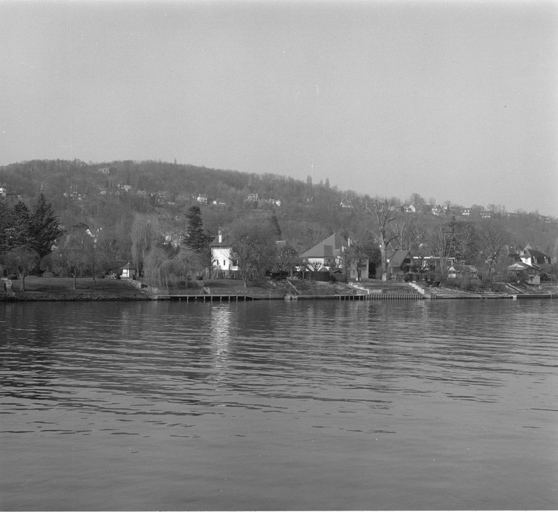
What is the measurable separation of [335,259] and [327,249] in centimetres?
272

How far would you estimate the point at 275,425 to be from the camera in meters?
16.5

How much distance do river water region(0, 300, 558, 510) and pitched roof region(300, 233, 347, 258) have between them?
73345 millimetres

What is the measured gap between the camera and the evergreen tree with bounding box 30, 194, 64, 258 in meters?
79.1

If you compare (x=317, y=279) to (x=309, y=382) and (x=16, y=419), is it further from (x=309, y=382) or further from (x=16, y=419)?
(x=16, y=419)

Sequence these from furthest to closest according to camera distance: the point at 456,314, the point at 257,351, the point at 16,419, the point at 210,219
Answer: the point at 210,219 → the point at 456,314 → the point at 257,351 → the point at 16,419

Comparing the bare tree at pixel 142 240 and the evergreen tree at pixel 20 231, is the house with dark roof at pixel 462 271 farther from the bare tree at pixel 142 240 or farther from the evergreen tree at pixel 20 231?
the evergreen tree at pixel 20 231

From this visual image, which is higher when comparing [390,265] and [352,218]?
[352,218]

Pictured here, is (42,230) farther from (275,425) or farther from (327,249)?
(275,425)

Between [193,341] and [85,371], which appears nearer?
[85,371]

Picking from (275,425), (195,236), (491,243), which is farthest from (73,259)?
(491,243)

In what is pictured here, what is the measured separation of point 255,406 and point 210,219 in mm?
140535

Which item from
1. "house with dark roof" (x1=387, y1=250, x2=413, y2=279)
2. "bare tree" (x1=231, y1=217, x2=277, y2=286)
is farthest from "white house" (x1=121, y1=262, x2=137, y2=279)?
"house with dark roof" (x1=387, y1=250, x2=413, y2=279)

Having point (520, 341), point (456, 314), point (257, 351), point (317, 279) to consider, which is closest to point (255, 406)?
point (257, 351)

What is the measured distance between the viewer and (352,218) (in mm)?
168625
